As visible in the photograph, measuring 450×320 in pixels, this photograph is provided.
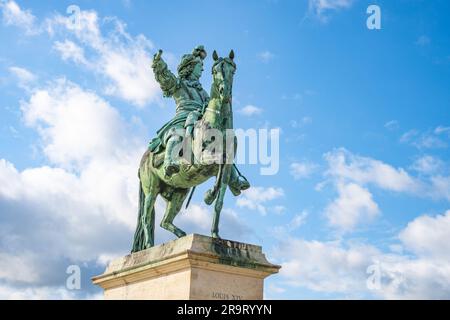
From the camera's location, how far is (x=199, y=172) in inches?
527

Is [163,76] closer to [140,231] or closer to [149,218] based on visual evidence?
[149,218]

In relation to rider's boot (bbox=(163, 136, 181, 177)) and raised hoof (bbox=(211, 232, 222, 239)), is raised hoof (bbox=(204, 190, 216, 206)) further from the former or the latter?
rider's boot (bbox=(163, 136, 181, 177))

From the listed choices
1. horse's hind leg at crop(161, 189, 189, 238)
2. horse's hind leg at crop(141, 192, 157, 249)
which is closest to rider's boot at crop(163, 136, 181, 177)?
horse's hind leg at crop(161, 189, 189, 238)

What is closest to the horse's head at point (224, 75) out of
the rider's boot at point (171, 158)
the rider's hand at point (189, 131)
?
the rider's hand at point (189, 131)

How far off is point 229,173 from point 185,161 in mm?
1113

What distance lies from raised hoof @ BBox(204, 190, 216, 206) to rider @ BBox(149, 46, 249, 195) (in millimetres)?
1338

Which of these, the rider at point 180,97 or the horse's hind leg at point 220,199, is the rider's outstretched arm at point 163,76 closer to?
the rider at point 180,97

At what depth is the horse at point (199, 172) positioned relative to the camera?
493 inches

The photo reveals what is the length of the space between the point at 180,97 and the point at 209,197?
3.63 m

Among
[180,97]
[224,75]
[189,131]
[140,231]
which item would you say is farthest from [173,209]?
[224,75]
